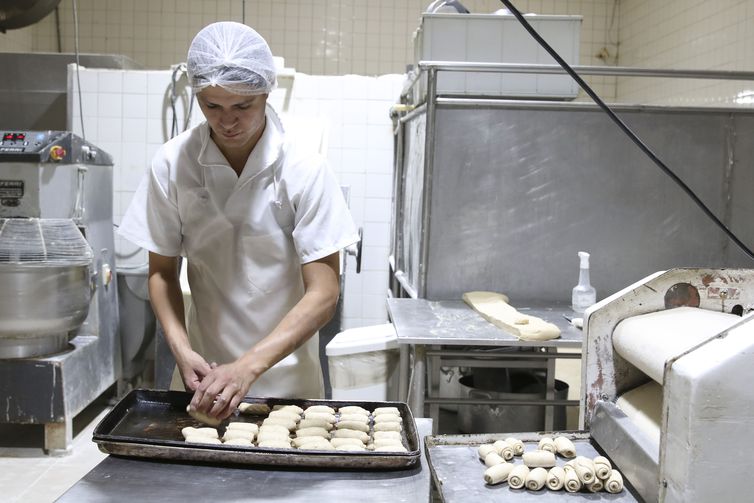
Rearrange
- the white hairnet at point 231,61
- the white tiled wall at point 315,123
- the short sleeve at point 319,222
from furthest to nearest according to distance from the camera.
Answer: the white tiled wall at point 315,123, the short sleeve at point 319,222, the white hairnet at point 231,61

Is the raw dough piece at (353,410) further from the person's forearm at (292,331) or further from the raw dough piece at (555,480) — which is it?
the raw dough piece at (555,480)

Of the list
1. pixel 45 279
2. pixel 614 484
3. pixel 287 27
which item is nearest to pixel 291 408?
pixel 614 484

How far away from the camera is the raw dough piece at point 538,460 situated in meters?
1.21

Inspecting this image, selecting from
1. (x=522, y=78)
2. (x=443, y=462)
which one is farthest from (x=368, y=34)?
(x=443, y=462)

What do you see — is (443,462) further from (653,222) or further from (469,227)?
(653,222)

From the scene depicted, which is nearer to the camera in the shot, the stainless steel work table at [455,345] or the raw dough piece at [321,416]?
the raw dough piece at [321,416]

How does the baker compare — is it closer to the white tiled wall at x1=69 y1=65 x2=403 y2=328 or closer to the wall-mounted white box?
the wall-mounted white box

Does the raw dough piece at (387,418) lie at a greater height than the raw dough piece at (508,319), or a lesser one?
greater

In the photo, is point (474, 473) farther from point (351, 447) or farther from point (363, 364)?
point (363, 364)

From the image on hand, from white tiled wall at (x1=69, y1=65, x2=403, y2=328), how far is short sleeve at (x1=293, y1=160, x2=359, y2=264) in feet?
8.83

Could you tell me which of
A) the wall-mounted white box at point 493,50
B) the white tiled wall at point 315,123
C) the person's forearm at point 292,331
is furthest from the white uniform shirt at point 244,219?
the white tiled wall at point 315,123

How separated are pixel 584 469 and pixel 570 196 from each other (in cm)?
210

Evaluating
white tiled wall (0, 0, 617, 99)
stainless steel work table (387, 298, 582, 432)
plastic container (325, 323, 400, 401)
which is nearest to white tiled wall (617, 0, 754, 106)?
white tiled wall (0, 0, 617, 99)

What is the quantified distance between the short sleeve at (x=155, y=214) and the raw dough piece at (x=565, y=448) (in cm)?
104
